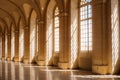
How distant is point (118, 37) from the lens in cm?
1444

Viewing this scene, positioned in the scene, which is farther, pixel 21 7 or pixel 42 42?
pixel 21 7

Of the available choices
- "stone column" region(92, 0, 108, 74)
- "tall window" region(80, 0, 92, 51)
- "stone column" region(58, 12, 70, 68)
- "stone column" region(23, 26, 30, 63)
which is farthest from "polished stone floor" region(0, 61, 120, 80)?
"stone column" region(23, 26, 30, 63)

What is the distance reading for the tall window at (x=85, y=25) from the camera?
17.9 meters

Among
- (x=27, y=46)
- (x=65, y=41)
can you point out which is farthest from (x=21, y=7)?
(x=65, y=41)

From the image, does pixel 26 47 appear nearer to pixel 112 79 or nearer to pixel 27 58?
pixel 27 58

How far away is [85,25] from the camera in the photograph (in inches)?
723

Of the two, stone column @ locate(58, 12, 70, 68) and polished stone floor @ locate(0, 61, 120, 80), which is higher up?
stone column @ locate(58, 12, 70, 68)

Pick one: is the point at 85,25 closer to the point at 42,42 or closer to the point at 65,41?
the point at 65,41

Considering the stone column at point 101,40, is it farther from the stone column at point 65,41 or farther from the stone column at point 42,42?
the stone column at point 42,42

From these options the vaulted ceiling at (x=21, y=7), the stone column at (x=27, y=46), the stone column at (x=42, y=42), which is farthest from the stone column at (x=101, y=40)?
the stone column at (x=27, y=46)

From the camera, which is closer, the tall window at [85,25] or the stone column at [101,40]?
the stone column at [101,40]

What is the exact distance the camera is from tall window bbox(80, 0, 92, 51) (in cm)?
1786

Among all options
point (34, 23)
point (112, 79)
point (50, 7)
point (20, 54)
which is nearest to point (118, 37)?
point (112, 79)

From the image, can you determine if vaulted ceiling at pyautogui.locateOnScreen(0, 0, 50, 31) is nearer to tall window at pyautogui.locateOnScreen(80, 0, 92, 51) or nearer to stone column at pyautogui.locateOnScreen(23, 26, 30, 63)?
stone column at pyautogui.locateOnScreen(23, 26, 30, 63)
